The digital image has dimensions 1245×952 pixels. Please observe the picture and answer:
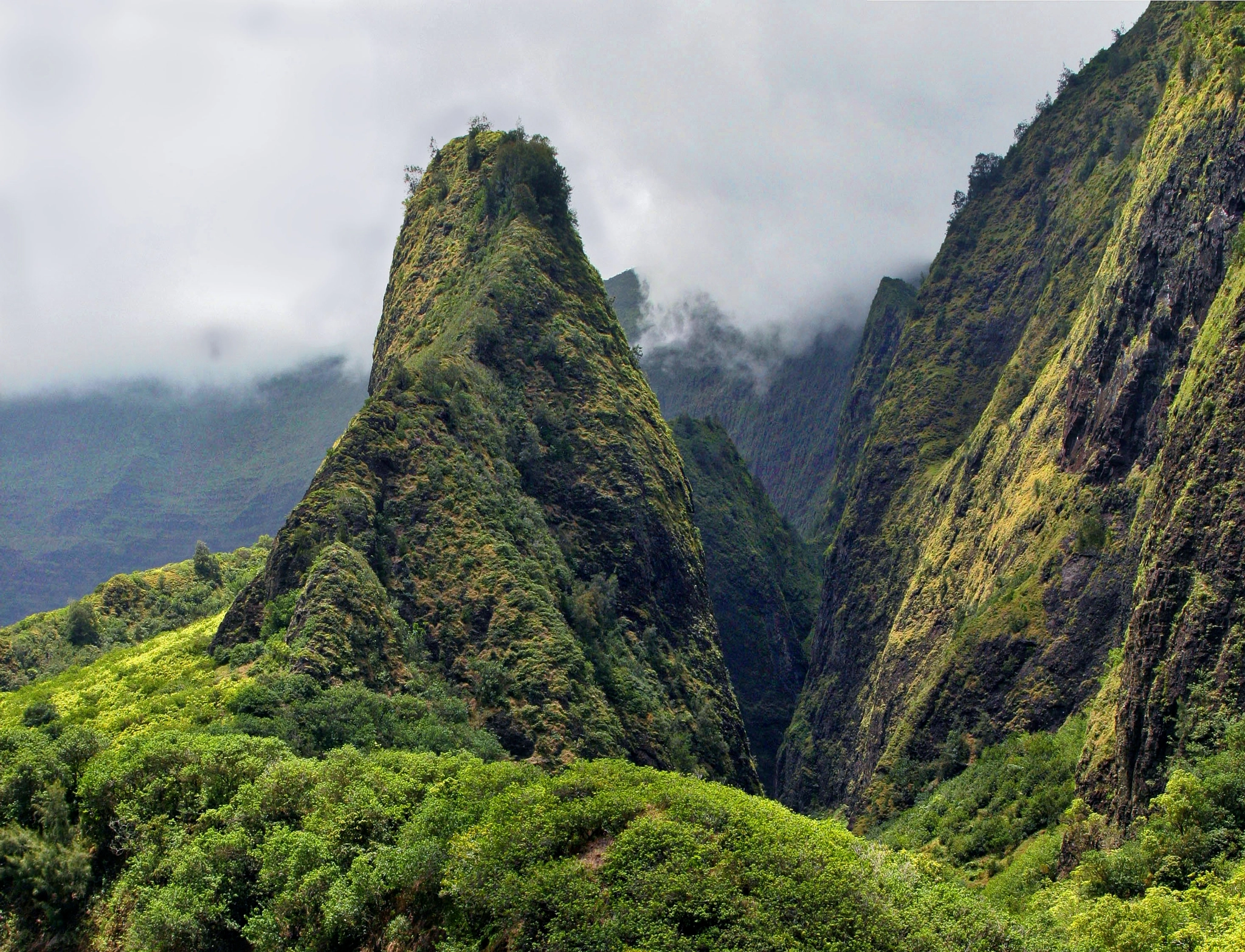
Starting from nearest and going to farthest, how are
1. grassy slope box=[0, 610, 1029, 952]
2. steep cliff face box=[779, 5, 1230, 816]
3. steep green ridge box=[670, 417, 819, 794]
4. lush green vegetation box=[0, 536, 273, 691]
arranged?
1. grassy slope box=[0, 610, 1029, 952]
2. steep cliff face box=[779, 5, 1230, 816]
3. lush green vegetation box=[0, 536, 273, 691]
4. steep green ridge box=[670, 417, 819, 794]

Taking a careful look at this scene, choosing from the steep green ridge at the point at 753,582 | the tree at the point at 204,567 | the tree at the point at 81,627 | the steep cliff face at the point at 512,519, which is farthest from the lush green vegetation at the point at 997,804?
the steep green ridge at the point at 753,582

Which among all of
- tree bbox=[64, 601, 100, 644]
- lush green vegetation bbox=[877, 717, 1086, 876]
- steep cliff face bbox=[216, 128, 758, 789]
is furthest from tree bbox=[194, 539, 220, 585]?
lush green vegetation bbox=[877, 717, 1086, 876]

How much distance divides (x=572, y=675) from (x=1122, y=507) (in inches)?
1416

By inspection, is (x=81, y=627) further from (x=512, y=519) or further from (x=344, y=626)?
(x=344, y=626)

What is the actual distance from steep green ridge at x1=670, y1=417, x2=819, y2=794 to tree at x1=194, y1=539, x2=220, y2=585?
64.3 meters

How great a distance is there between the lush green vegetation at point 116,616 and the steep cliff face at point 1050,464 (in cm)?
5331

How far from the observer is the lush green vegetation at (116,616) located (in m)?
63.4

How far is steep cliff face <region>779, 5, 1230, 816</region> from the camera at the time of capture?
4234 cm

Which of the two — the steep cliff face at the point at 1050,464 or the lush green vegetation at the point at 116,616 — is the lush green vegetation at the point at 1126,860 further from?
the lush green vegetation at the point at 116,616

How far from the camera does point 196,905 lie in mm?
26297

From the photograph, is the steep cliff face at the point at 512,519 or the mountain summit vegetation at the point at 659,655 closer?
the mountain summit vegetation at the point at 659,655

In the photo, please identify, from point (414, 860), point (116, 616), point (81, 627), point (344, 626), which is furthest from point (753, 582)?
point (414, 860)

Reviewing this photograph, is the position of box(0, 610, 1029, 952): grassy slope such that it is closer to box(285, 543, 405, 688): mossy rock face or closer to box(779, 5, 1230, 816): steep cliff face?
box(285, 543, 405, 688): mossy rock face

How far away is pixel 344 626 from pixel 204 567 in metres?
42.0
